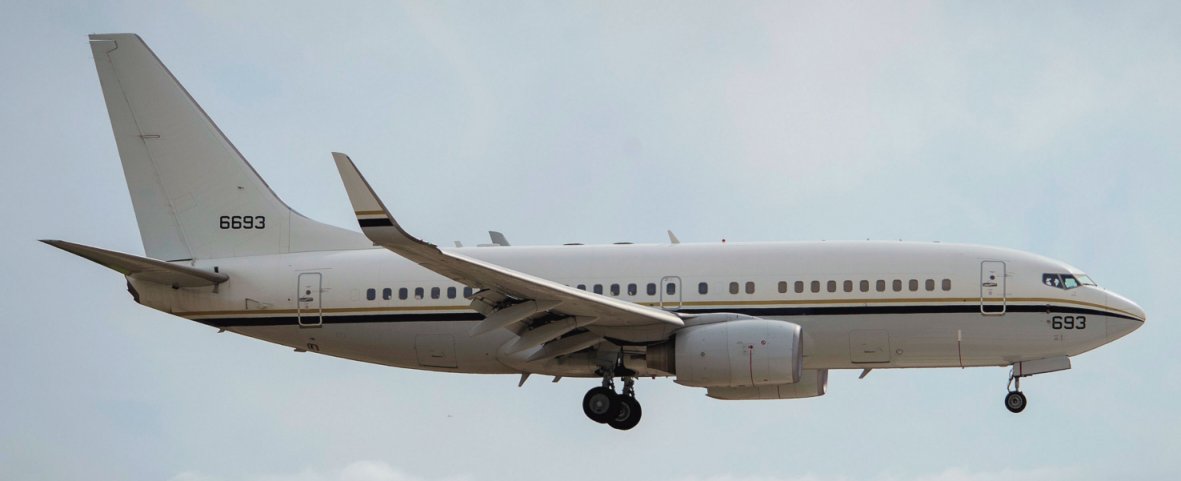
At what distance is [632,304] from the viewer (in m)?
37.9

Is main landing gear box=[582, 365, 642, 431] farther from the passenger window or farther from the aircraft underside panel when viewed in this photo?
the passenger window

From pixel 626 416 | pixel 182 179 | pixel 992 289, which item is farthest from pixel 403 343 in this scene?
pixel 992 289

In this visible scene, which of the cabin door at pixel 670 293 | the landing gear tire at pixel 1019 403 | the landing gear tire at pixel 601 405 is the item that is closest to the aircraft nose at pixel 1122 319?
the landing gear tire at pixel 1019 403

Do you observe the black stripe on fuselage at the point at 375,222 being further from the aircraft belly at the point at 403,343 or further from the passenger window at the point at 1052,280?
the passenger window at the point at 1052,280

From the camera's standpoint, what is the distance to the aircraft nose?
38219mm

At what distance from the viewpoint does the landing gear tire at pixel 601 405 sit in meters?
38.7

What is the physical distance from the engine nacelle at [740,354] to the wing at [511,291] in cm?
85

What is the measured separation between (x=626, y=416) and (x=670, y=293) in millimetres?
3023

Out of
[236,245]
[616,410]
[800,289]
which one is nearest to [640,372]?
[616,410]

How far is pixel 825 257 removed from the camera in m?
38.9

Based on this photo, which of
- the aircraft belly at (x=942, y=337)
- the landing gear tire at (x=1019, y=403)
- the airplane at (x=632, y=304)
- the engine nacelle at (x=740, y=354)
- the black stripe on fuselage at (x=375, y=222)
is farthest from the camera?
the landing gear tire at (x=1019, y=403)

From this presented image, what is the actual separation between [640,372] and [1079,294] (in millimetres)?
10136

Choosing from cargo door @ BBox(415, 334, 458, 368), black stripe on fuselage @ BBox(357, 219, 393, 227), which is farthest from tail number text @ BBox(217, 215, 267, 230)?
black stripe on fuselage @ BBox(357, 219, 393, 227)

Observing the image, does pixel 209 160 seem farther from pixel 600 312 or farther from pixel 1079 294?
pixel 1079 294
